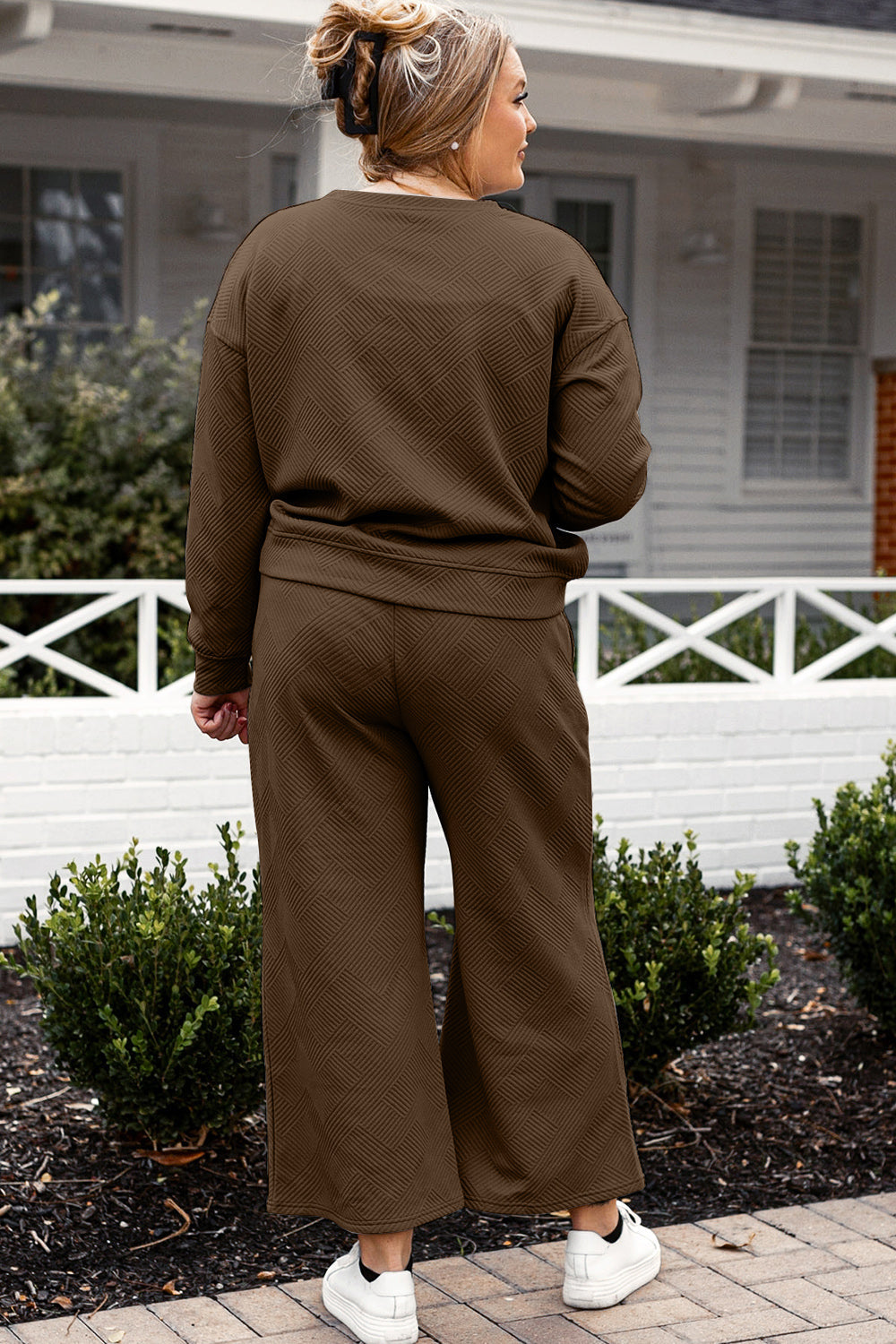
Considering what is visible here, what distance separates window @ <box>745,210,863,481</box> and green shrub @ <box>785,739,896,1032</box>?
21.9ft

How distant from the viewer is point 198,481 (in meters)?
2.62

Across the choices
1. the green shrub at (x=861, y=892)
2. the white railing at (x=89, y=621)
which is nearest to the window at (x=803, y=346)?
the white railing at (x=89, y=621)

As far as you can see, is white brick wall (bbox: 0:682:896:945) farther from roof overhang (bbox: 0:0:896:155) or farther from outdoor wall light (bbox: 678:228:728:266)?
outdoor wall light (bbox: 678:228:728:266)

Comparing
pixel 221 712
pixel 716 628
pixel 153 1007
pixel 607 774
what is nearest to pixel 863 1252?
pixel 153 1007

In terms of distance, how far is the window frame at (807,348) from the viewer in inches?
409

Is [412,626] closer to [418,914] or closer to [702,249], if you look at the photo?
[418,914]

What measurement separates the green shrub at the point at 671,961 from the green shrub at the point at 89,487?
10.2 feet

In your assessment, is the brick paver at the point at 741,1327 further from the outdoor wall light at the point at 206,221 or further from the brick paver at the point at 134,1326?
the outdoor wall light at the point at 206,221

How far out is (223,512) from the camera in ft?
8.50

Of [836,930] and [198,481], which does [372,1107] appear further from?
[836,930]

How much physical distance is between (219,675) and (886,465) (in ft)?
28.4

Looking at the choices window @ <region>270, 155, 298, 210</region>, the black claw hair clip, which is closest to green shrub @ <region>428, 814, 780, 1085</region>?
the black claw hair clip

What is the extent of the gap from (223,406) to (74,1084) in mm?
1592

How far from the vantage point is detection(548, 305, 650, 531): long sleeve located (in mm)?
2518
